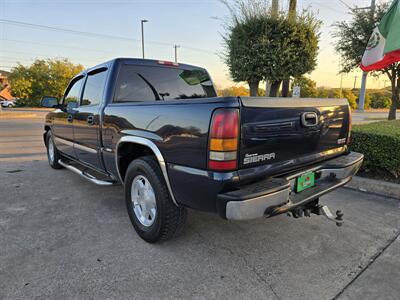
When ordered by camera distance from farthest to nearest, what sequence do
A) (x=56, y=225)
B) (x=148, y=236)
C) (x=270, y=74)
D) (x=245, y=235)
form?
(x=270, y=74), (x=56, y=225), (x=245, y=235), (x=148, y=236)

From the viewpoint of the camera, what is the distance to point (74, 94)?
4508 mm

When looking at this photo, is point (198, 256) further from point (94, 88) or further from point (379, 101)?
point (379, 101)

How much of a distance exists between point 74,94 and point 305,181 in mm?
3858

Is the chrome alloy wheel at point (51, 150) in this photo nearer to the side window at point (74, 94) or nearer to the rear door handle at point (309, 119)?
the side window at point (74, 94)

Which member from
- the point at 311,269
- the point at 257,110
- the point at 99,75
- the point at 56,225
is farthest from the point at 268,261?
the point at 99,75

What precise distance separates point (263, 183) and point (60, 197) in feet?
10.6

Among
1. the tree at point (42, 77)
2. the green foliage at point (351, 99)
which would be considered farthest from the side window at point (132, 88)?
the green foliage at point (351, 99)

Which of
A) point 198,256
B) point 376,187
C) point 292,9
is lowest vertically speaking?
point 198,256

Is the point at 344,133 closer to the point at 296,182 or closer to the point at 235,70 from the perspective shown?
the point at 296,182

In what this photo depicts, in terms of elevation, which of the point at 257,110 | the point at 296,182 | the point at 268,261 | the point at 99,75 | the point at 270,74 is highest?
the point at 270,74

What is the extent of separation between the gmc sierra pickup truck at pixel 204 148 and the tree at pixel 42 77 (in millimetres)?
36025

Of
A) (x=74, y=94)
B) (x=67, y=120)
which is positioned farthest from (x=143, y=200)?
(x=74, y=94)

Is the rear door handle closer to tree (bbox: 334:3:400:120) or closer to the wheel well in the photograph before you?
the wheel well

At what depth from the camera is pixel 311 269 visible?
A: 7.70 ft
